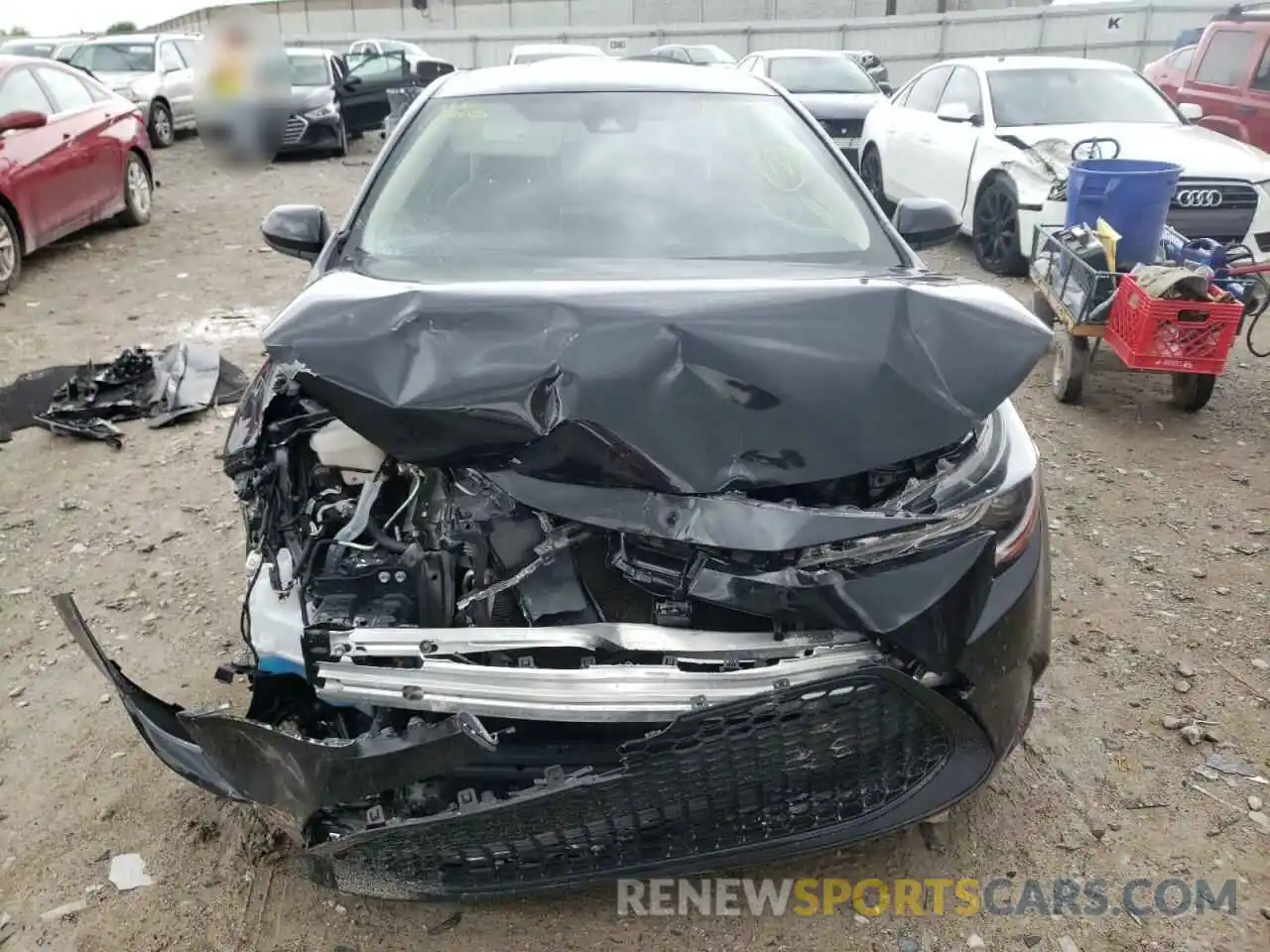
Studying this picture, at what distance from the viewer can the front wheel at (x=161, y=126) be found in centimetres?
1305

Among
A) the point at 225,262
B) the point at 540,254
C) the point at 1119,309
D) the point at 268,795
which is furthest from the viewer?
the point at 225,262

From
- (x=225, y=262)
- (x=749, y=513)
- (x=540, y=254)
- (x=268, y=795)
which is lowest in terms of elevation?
(x=225, y=262)

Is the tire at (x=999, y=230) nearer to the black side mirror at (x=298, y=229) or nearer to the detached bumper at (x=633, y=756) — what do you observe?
the black side mirror at (x=298, y=229)

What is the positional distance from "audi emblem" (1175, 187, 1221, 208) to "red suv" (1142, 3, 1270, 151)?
3517mm

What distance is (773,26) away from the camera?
81.1ft

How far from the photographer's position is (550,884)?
2080 mm

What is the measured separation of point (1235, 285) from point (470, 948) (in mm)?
4754

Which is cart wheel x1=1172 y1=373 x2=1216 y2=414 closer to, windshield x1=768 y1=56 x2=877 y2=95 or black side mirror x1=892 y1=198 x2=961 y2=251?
black side mirror x1=892 y1=198 x2=961 y2=251

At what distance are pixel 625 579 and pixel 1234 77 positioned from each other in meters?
10.4

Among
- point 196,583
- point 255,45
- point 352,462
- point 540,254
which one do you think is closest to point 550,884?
point 352,462

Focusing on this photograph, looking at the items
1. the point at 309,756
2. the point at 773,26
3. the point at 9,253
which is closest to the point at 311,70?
the point at 9,253

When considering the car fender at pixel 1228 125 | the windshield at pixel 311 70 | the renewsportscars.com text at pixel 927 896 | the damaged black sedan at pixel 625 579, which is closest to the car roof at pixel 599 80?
the damaged black sedan at pixel 625 579

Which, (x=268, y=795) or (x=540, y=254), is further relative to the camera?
(x=540, y=254)

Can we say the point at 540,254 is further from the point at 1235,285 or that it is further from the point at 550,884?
the point at 1235,285
